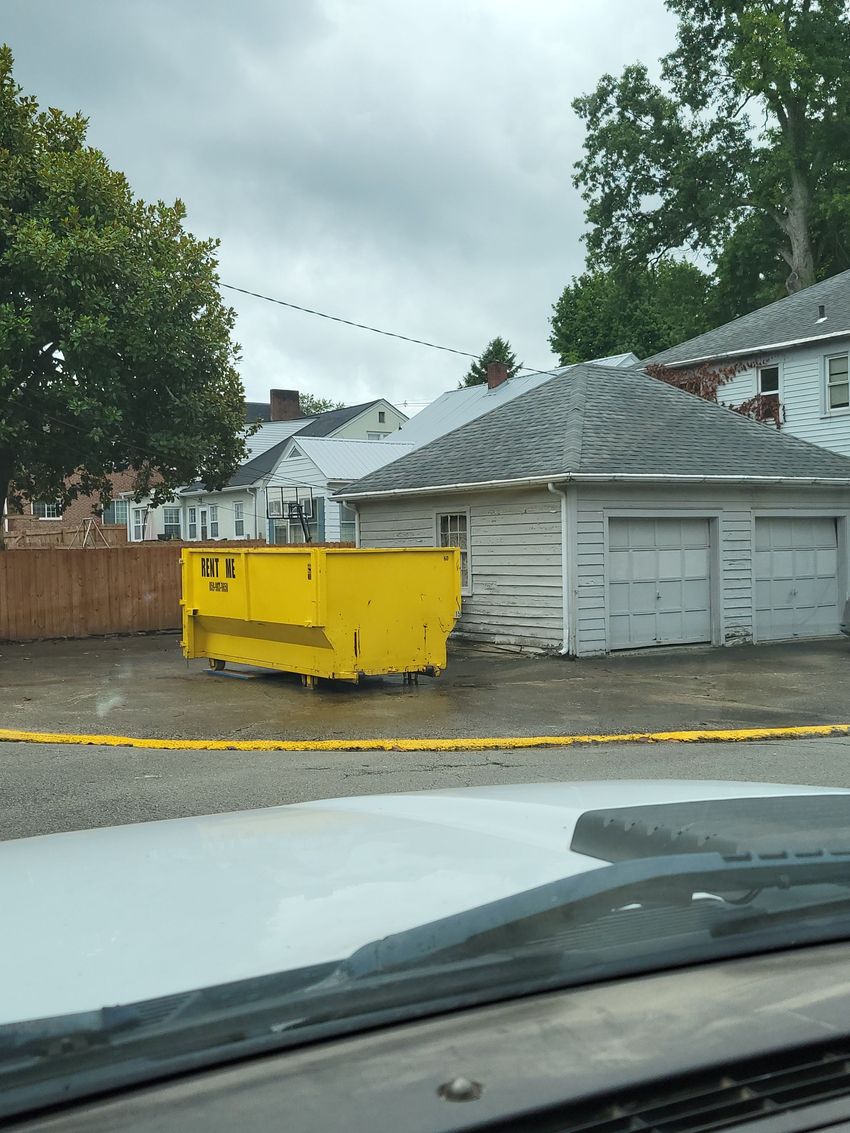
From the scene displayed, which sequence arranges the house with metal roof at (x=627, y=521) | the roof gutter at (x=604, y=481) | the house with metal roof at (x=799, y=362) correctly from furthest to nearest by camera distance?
1. the house with metal roof at (x=799, y=362)
2. the house with metal roof at (x=627, y=521)
3. the roof gutter at (x=604, y=481)

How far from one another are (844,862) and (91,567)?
71.7 ft

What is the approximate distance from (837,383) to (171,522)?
103 feet

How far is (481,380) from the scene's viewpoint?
76.1 m

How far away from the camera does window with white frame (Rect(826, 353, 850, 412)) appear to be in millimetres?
28375

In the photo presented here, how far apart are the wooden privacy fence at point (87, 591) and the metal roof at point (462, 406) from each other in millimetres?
21357

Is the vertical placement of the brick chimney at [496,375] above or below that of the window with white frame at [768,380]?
above

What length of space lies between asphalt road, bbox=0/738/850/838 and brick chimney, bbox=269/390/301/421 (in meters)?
50.8

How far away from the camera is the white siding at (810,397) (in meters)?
28.4

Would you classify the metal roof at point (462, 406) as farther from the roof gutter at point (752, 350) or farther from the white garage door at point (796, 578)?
the white garage door at point (796, 578)

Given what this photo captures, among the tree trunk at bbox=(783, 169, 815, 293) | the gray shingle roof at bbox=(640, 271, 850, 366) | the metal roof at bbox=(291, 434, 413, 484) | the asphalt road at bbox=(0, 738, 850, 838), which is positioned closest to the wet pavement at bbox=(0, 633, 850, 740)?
the asphalt road at bbox=(0, 738, 850, 838)

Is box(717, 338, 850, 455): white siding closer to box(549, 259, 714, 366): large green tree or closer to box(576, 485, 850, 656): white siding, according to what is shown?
box(576, 485, 850, 656): white siding

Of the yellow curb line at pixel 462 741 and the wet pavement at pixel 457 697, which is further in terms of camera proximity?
the wet pavement at pixel 457 697

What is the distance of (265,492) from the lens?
42875 mm

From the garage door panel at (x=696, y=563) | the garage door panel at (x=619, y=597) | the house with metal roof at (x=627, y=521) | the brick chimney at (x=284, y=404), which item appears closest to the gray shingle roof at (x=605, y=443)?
the house with metal roof at (x=627, y=521)
